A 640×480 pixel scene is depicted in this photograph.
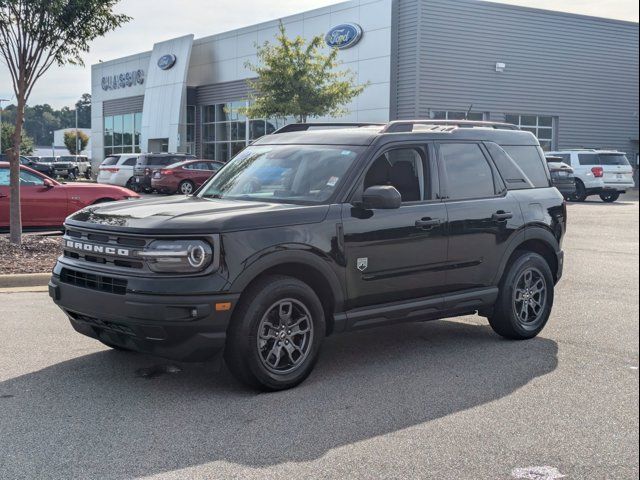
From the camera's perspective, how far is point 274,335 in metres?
5.25

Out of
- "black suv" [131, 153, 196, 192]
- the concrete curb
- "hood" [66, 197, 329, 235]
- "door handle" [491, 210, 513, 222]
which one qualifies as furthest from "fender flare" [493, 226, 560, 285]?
"black suv" [131, 153, 196, 192]

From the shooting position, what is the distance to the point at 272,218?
523 centimetres

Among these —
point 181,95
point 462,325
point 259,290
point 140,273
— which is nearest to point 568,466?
point 259,290

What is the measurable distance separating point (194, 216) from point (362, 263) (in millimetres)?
1290

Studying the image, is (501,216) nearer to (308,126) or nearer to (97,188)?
(308,126)

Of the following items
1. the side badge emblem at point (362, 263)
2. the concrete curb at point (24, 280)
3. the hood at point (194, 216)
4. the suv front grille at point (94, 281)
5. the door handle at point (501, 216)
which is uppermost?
the hood at point (194, 216)

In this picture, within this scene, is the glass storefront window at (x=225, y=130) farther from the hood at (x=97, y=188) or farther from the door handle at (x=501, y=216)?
the door handle at (x=501, y=216)

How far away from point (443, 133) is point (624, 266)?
20.0ft

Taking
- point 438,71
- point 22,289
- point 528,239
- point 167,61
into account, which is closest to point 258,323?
point 528,239

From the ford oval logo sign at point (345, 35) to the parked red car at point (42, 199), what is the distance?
852 inches

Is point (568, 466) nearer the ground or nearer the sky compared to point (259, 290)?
nearer the ground

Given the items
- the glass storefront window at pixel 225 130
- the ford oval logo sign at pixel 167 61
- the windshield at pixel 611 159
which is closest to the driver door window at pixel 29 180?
the windshield at pixel 611 159

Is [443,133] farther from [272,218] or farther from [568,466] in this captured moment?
[568,466]

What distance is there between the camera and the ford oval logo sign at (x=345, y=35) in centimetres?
3300
